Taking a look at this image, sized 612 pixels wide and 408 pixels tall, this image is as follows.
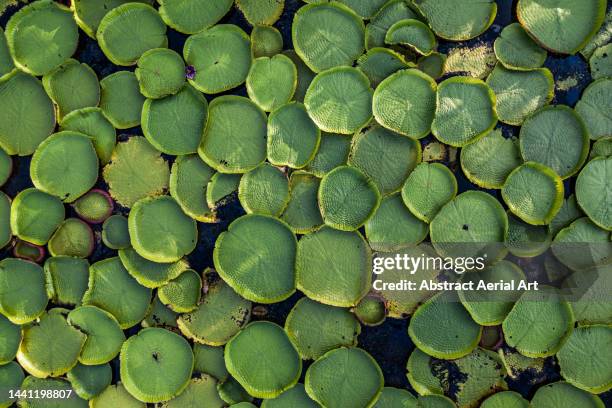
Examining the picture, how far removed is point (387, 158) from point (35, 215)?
90 centimetres

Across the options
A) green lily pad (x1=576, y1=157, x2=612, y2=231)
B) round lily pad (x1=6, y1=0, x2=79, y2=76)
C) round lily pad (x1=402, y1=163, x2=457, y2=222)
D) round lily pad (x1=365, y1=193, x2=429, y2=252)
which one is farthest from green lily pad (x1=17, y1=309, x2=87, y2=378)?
green lily pad (x1=576, y1=157, x2=612, y2=231)

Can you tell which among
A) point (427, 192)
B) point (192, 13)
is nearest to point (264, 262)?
point (427, 192)

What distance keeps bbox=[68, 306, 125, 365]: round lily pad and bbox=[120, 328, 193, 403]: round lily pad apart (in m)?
0.05

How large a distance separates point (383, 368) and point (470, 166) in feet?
1.82

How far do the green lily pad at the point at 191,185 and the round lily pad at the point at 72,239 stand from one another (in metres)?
0.25

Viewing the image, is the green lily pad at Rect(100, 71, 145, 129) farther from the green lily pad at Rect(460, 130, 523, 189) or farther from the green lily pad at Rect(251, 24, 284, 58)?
the green lily pad at Rect(460, 130, 523, 189)

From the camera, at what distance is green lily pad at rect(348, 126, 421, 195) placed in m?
1.11

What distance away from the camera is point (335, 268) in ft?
3.67

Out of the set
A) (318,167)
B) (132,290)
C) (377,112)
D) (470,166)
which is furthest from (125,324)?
(470,166)

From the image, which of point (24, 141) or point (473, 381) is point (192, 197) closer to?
point (24, 141)

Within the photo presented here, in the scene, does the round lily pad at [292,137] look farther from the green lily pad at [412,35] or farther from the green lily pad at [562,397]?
Answer: the green lily pad at [562,397]

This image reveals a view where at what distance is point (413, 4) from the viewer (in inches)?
44.0

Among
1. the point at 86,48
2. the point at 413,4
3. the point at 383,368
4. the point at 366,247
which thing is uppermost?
the point at 413,4

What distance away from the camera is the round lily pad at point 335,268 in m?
1.12
